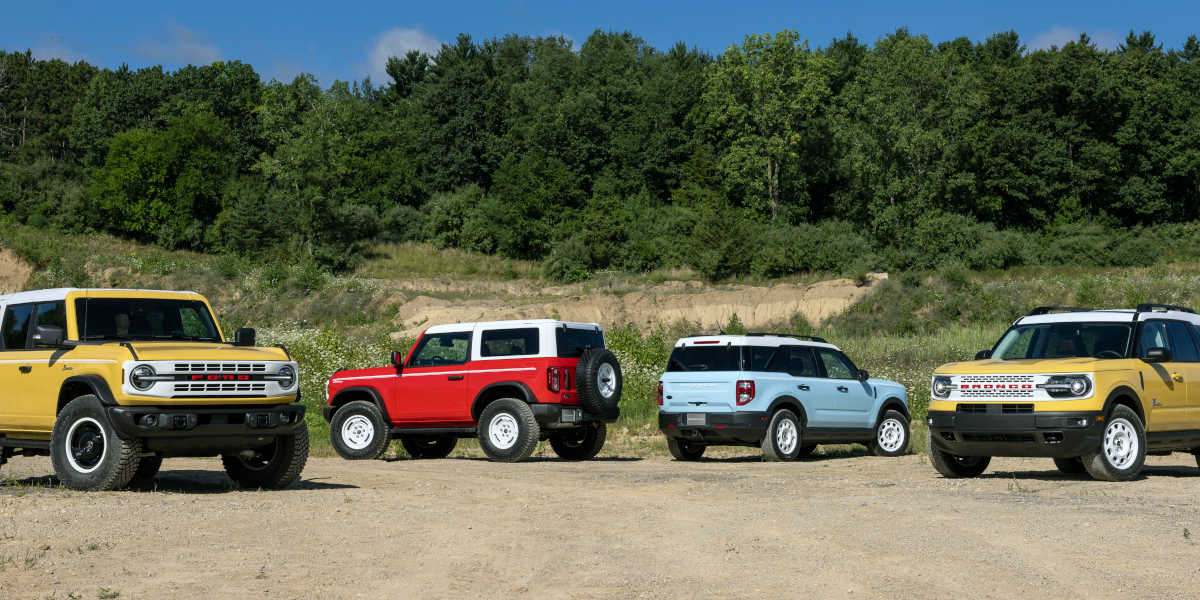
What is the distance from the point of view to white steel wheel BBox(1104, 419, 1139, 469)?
47.5ft

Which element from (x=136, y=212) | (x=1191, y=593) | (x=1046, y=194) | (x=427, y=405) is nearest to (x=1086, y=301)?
(x=1046, y=194)

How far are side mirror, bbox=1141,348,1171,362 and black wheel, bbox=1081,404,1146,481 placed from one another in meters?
0.68

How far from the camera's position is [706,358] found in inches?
757

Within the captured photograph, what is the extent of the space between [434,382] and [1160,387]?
1076 cm

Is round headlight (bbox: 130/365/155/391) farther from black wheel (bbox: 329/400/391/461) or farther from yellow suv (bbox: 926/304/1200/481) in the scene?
yellow suv (bbox: 926/304/1200/481)

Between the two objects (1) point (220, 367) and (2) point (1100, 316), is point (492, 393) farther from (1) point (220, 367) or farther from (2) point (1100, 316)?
(2) point (1100, 316)

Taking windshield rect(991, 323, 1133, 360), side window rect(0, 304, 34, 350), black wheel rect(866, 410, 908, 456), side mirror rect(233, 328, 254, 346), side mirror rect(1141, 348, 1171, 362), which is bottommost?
black wheel rect(866, 410, 908, 456)

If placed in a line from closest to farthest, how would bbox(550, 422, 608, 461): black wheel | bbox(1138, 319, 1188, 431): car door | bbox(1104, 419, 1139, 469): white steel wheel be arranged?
bbox(1104, 419, 1139, 469): white steel wheel
bbox(1138, 319, 1188, 431): car door
bbox(550, 422, 608, 461): black wheel

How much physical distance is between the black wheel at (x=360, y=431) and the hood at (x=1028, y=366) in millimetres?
9447

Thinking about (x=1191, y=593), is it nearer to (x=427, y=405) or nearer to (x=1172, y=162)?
(x=427, y=405)

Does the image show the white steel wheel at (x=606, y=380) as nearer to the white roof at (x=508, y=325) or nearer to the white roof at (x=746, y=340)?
the white roof at (x=508, y=325)

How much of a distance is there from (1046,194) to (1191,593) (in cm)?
7091

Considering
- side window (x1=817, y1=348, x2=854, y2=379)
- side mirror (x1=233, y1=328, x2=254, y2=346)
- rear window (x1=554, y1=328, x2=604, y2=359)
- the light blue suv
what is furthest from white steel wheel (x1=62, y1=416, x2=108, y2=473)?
side window (x1=817, y1=348, x2=854, y2=379)

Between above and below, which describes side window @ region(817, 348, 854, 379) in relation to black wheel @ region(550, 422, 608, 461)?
above
